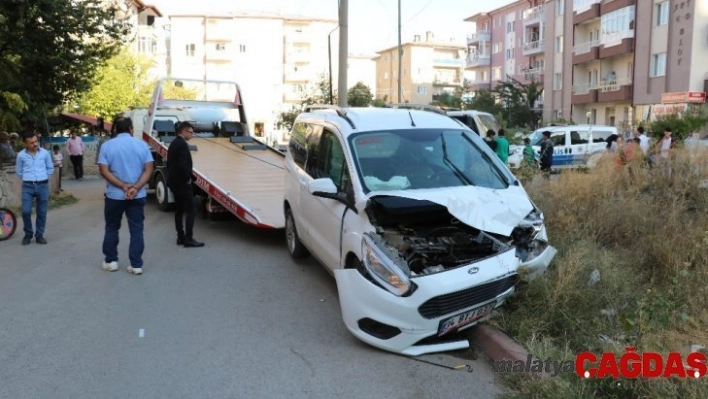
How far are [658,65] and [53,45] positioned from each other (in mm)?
35457

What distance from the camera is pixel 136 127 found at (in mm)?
19812

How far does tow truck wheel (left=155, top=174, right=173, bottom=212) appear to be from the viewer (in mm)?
12428

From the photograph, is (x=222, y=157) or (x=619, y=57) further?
(x=619, y=57)

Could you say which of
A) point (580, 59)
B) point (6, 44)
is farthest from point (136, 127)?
point (580, 59)

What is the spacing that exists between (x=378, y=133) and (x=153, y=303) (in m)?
2.91

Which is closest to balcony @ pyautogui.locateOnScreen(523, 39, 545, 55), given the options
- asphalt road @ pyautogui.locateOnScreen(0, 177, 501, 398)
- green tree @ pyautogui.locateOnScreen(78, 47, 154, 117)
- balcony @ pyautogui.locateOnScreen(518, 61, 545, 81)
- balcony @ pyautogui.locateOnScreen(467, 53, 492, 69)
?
balcony @ pyautogui.locateOnScreen(518, 61, 545, 81)

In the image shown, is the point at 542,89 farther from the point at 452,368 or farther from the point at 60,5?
the point at 452,368

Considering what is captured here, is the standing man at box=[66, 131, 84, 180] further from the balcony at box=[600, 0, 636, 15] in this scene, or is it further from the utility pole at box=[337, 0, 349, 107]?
the balcony at box=[600, 0, 636, 15]

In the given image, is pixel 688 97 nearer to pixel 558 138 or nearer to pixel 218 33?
pixel 558 138

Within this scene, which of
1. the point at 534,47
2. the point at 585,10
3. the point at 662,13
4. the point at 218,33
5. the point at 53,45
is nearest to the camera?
the point at 53,45

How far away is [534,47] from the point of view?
187ft

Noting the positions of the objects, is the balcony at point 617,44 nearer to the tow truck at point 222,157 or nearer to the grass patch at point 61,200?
the tow truck at point 222,157

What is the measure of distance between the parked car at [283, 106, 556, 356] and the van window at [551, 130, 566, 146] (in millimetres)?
17076

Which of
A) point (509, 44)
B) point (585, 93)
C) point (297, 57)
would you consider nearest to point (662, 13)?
point (585, 93)
